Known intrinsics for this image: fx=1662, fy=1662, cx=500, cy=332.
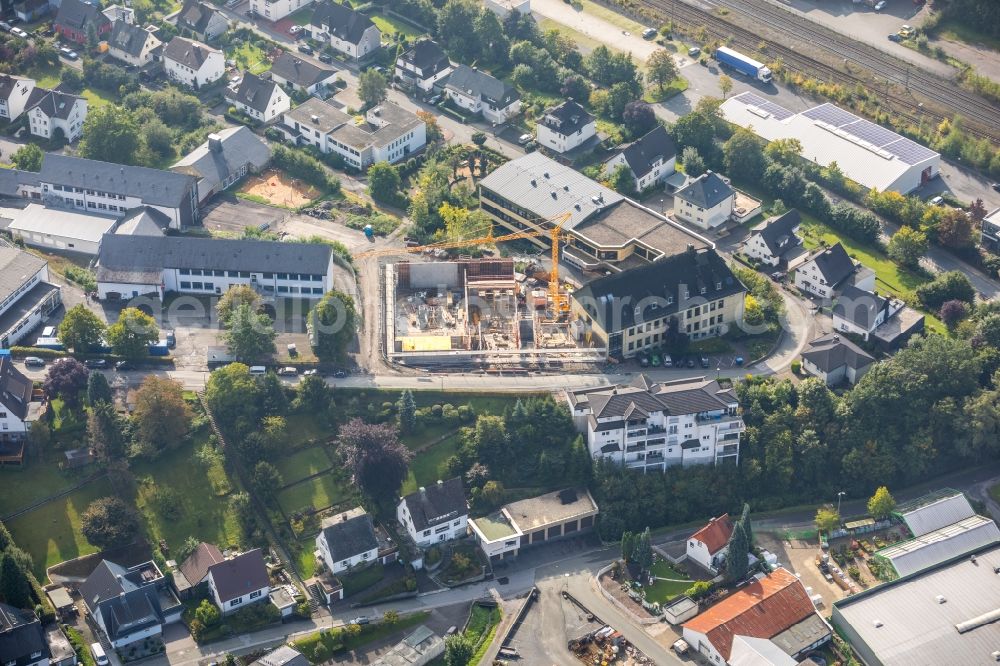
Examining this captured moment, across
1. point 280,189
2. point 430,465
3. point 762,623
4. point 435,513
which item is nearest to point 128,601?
point 435,513

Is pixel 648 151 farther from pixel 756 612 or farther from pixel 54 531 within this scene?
pixel 54 531

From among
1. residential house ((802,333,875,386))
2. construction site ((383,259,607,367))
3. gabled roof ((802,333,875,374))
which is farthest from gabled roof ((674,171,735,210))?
residential house ((802,333,875,386))

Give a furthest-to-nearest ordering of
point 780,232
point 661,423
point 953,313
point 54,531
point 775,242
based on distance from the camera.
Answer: point 780,232
point 775,242
point 953,313
point 661,423
point 54,531

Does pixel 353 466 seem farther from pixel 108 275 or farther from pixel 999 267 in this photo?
pixel 999 267

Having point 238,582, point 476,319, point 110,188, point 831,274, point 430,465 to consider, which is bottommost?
point 238,582

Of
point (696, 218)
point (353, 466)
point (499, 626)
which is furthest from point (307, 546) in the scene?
point (696, 218)

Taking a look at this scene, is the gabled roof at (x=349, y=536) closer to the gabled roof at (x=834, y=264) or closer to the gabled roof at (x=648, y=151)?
the gabled roof at (x=834, y=264)
